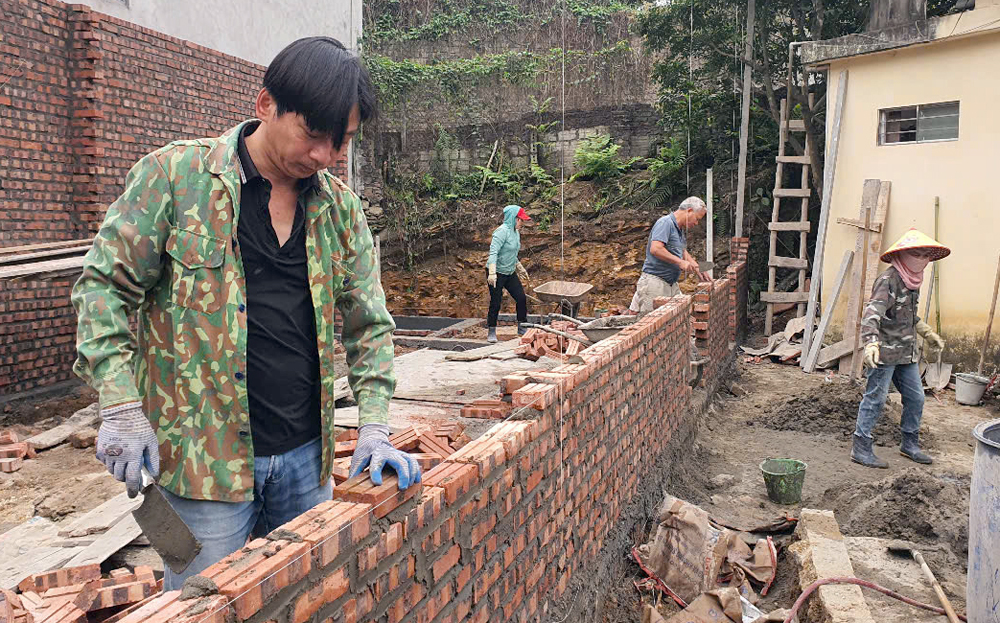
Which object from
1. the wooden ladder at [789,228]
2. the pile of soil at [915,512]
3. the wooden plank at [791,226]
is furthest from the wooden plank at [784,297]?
the pile of soil at [915,512]

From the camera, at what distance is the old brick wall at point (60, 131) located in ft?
24.5

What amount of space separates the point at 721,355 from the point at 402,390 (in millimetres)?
4818

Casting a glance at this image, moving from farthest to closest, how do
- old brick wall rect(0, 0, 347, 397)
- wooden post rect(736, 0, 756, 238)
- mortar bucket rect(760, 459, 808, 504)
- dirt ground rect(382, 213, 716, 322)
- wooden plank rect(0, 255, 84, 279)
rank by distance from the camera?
dirt ground rect(382, 213, 716, 322) → wooden post rect(736, 0, 756, 238) → old brick wall rect(0, 0, 347, 397) → mortar bucket rect(760, 459, 808, 504) → wooden plank rect(0, 255, 84, 279)

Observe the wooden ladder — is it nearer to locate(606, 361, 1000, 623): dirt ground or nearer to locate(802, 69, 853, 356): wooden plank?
locate(802, 69, 853, 356): wooden plank

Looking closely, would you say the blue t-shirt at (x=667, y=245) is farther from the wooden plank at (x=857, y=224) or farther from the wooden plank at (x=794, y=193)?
the wooden plank at (x=794, y=193)

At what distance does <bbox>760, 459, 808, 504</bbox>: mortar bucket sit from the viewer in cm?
589

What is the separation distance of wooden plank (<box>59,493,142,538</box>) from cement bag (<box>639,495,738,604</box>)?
9.51 feet

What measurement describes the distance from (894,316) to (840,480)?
4.78 ft

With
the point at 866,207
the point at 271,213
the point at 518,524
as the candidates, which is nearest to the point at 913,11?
the point at 866,207

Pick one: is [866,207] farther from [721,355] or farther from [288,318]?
[288,318]

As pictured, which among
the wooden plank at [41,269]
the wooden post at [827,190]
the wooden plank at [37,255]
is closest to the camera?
the wooden plank at [41,269]

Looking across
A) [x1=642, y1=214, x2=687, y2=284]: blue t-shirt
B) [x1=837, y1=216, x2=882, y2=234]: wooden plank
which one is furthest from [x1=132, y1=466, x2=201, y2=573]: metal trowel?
[x1=837, y1=216, x2=882, y2=234]: wooden plank

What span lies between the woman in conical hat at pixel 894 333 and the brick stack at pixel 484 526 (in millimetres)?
2382

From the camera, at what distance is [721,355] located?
9719mm
